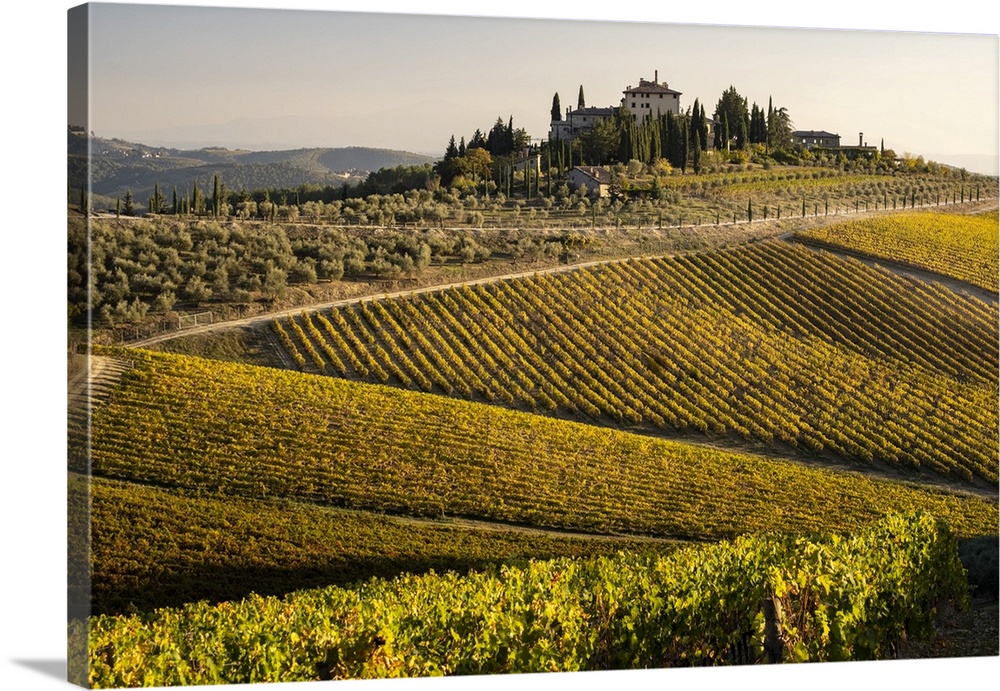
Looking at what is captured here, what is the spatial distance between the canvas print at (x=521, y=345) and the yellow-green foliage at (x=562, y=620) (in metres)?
0.03

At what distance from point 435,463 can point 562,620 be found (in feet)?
5.82

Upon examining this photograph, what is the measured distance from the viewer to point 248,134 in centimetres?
866

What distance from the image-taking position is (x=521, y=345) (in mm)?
9680

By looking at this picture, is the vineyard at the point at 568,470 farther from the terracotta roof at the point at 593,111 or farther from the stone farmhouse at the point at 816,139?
the terracotta roof at the point at 593,111

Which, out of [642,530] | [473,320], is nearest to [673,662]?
[642,530]

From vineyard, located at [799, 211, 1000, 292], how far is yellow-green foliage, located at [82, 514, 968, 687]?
2762 millimetres

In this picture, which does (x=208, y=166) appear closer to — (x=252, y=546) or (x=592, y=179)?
(x=252, y=546)

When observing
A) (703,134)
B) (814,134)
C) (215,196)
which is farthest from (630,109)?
(215,196)

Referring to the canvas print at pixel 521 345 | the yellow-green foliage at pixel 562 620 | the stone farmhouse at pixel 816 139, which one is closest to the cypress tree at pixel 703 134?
the canvas print at pixel 521 345

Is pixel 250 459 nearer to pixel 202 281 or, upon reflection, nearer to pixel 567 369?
pixel 202 281

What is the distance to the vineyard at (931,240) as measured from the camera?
34.9 feet

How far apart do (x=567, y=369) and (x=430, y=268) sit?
1.36 meters

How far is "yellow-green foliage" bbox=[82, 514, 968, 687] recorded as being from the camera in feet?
23.4

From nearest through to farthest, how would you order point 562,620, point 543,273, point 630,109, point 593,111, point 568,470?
point 562,620 → point 568,470 → point 593,111 → point 630,109 → point 543,273
